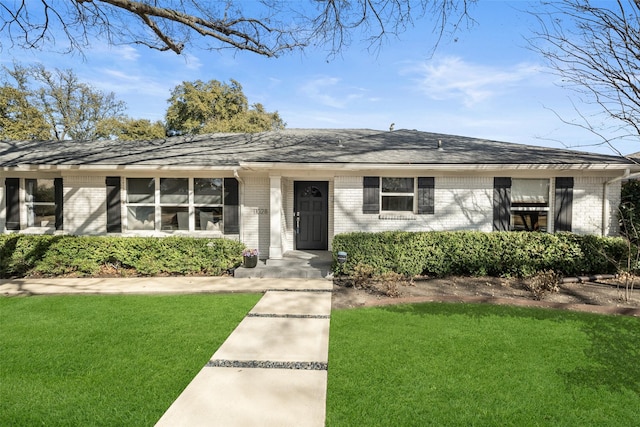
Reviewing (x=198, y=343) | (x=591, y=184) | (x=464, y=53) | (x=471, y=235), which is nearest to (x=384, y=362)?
(x=198, y=343)

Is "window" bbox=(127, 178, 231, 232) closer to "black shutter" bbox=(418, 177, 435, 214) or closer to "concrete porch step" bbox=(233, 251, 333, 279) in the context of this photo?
"concrete porch step" bbox=(233, 251, 333, 279)

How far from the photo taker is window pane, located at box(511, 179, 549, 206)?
981 centimetres

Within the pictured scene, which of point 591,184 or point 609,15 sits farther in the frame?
point 591,184

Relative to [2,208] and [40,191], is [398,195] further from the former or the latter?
[2,208]

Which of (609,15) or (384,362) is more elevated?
(609,15)

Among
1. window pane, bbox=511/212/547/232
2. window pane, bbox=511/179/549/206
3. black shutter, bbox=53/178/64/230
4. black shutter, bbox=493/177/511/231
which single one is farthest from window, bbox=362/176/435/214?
black shutter, bbox=53/178/64/230

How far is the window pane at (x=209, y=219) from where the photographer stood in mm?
10539

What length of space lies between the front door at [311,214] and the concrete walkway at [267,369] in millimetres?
3907

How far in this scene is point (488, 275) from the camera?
28.1 ft

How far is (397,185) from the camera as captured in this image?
998 cm

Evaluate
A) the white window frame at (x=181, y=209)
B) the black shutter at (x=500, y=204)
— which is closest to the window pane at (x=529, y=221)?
the black shutter at (x=500, y=204)

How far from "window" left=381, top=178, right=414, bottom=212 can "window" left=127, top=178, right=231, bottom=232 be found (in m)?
5.06

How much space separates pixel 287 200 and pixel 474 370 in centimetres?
811

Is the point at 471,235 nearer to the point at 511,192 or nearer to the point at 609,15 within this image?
the point at 511,192
